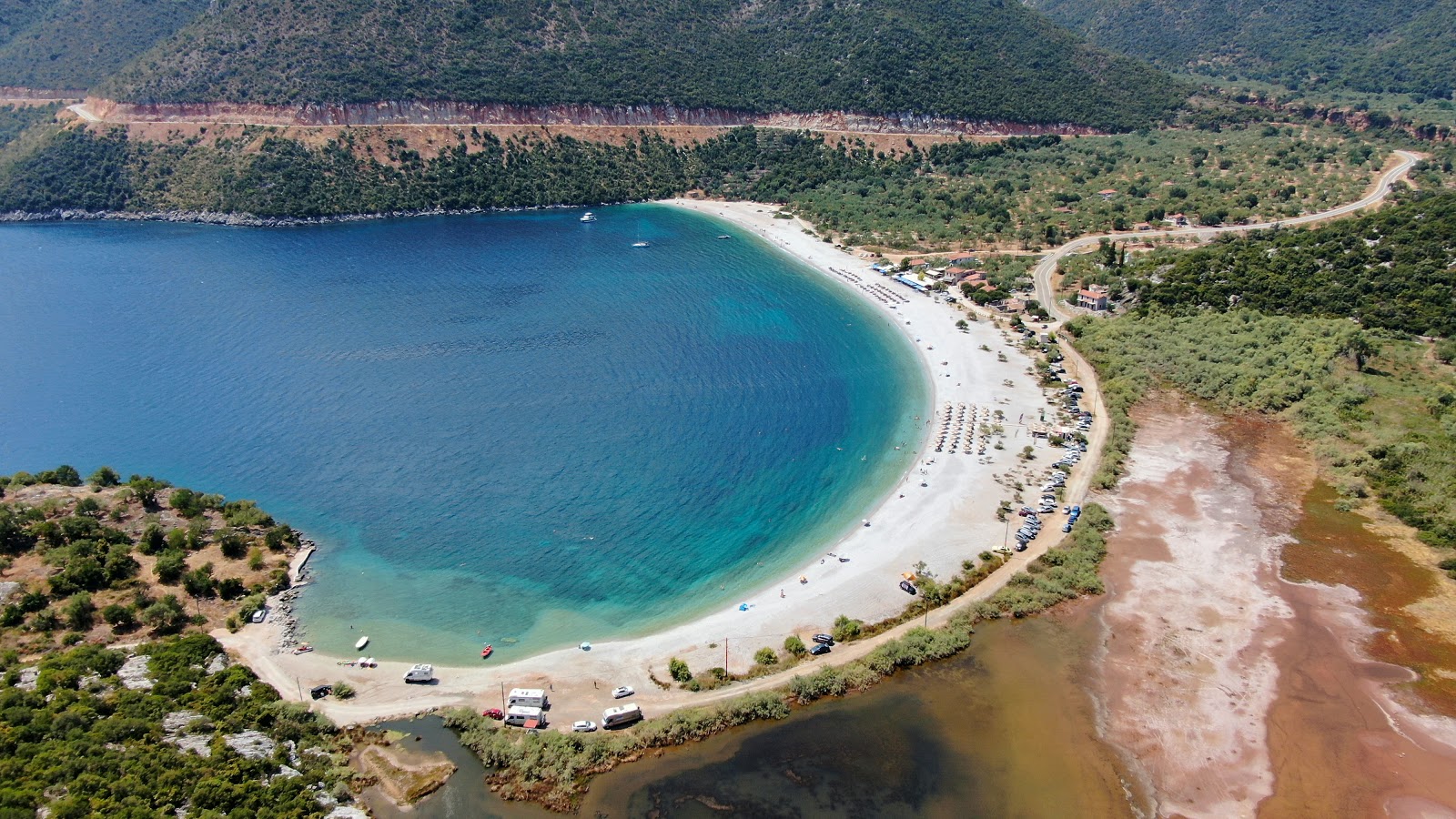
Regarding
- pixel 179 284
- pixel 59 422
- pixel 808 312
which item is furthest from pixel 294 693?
pixel 179 284

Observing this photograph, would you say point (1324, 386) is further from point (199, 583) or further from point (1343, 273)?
point (199, 583)

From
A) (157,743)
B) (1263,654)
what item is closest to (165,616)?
(157,743)

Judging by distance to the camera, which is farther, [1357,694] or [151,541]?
[151,541]

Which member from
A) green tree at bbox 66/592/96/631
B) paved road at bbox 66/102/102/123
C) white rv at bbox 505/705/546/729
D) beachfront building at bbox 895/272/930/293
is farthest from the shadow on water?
paved road at bbox 66/102/102/123

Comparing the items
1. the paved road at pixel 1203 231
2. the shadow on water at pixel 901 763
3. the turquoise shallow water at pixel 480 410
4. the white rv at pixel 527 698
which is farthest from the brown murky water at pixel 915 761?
the paved road at pixel 1203 231

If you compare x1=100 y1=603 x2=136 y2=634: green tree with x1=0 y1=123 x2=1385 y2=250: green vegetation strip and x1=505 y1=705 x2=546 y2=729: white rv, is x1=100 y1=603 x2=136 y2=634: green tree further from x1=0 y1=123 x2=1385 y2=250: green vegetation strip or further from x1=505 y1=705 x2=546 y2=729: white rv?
x1=0 y1=123 x2=1385 y2=250: green vegetation strip

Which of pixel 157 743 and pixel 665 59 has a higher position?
pixel 665 59

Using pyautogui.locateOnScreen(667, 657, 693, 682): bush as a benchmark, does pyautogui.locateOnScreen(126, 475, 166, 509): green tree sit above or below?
above
